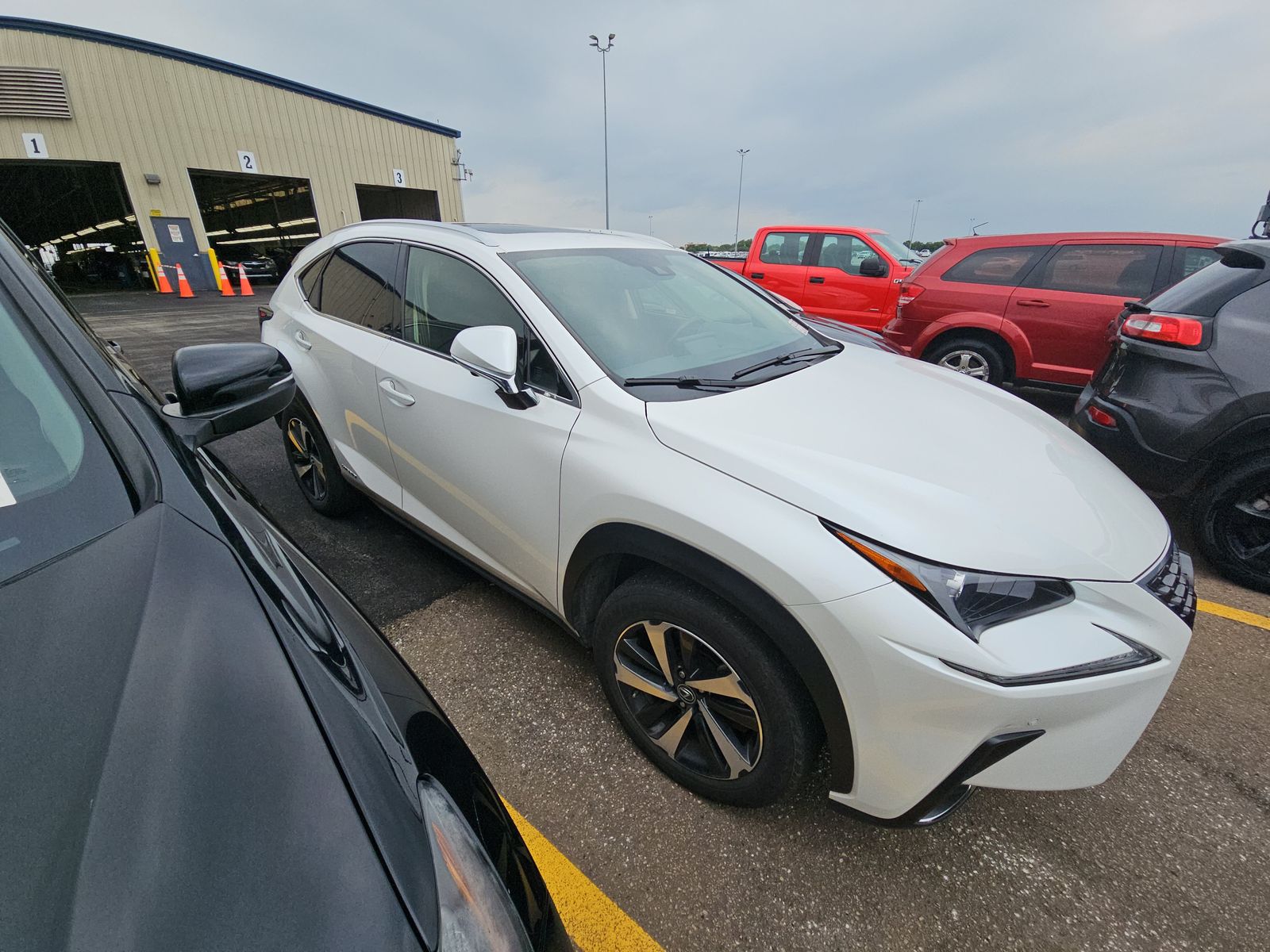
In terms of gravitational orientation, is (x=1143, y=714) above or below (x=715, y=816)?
above

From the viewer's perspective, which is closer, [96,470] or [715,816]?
[96,470]

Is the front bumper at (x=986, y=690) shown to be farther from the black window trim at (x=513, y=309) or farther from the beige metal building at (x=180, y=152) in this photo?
the beige metal building at (x=180, y=152)

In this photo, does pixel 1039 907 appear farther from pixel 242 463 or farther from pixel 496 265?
pixel 242 463

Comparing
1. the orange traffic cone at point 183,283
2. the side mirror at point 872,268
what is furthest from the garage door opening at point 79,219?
the side mirror at point 872,268

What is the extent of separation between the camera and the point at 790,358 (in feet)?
7.07

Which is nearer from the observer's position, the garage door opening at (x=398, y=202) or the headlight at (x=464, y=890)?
the headlight at (x=464, y=890)

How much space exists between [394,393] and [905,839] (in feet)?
7.77

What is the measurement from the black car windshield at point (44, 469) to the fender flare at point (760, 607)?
Answer: 106 cm

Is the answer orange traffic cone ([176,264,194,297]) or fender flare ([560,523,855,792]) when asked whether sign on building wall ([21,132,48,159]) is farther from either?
fender flare ([560,523,855,792])

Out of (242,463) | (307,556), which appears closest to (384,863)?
(307,556)

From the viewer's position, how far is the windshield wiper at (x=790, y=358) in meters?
1.97

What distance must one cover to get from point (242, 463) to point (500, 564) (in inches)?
125

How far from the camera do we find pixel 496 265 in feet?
6.82

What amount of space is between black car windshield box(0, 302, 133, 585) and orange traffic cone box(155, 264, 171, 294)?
2190cm
